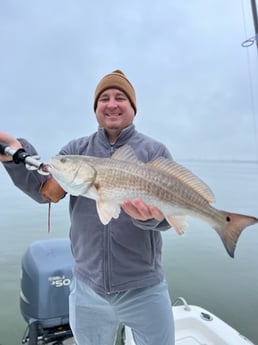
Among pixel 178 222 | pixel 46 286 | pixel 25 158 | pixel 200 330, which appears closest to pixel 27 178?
pixel 25 158

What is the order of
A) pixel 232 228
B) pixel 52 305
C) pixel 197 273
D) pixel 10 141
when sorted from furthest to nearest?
pixel 197 273 → pixel 52 305 → pixel 10 141 → pixel 232 228

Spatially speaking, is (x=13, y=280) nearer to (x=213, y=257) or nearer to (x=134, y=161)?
(x=213, y=257)

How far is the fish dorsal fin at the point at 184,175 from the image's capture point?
7.55ft

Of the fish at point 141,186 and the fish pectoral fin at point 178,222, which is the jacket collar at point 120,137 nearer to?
the fish at point 141,186

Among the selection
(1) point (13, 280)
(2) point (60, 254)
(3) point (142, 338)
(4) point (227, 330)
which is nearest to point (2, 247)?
(1) point (13, 280)

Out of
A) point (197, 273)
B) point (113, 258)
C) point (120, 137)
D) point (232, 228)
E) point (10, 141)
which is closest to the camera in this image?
point (232, 228)

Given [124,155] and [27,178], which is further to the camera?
[27,178]

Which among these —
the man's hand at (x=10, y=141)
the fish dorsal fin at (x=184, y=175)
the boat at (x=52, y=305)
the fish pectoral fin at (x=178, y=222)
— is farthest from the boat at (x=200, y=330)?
the man's hand at (x=10, y=141)

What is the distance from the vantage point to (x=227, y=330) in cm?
427

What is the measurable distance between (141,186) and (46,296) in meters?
2.14

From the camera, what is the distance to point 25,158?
7.77 ft

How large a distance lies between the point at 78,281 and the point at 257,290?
680 centimetres

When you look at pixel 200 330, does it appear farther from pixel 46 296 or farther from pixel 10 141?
pixel 10 141

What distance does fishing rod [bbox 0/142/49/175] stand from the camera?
2.34 metres
